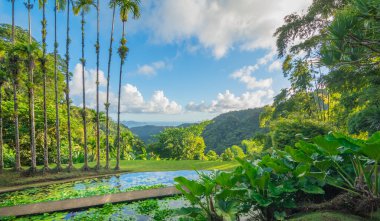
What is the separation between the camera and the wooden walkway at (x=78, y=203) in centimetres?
562

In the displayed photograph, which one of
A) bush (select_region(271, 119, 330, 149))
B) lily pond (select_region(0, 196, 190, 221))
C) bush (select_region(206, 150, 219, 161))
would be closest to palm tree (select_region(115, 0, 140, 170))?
lily pond (select_region(0, 196, 190, 221))

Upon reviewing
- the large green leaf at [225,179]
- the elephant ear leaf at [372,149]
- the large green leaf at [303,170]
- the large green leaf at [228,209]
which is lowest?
the large green leaf at [228,209]

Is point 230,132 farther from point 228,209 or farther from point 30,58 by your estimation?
point 228,209

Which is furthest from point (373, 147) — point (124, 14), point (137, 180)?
point (124, 14)

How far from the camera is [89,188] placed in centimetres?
916

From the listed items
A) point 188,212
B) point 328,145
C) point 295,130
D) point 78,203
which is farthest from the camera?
point 295,130

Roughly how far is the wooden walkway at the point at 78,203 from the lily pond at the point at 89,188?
1016 mm

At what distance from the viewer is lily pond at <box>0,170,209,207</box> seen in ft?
25.1

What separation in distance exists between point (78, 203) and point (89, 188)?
10.7 feet

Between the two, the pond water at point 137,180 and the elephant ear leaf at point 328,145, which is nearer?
the elephant ear leaf at point 328,145

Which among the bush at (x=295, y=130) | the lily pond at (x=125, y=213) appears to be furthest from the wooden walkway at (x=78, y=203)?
the bush at (x=295, y=130)

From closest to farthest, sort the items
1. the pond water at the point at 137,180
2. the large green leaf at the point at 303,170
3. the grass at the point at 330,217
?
the grass at the point at 330,217 < the large green leaf at the point at 303,170 < the pond water at the point at 137,180

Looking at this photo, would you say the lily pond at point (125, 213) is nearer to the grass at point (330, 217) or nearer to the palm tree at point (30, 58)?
the grass at point (330, 217)

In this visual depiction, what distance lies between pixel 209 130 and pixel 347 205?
1988 inches
